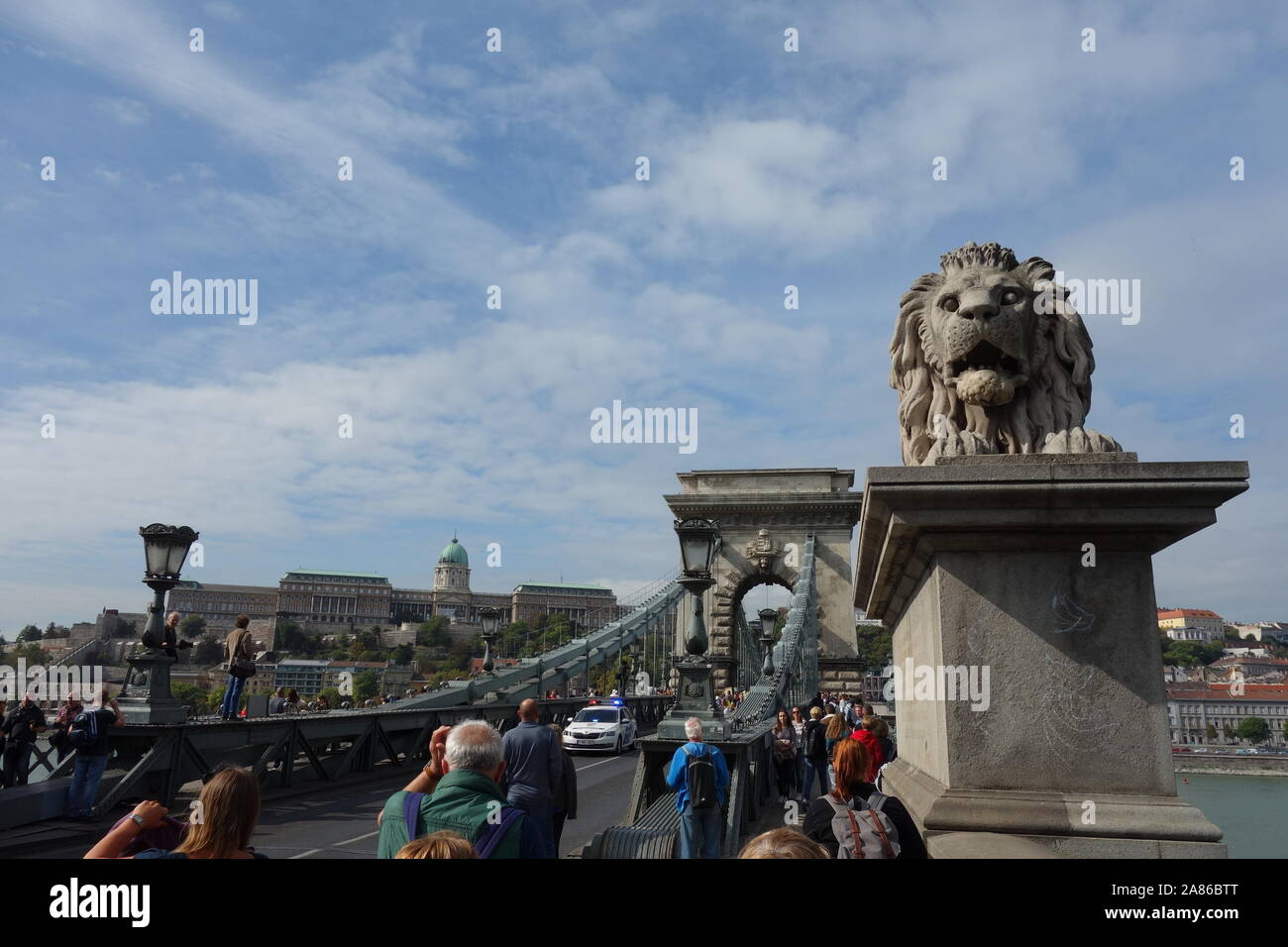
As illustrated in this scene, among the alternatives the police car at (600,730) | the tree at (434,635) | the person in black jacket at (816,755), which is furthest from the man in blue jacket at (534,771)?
the tree at (434,635)

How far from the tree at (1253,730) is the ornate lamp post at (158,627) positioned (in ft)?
257

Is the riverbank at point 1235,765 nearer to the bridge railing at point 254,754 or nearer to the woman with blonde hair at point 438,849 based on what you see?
the bridge railing at point 254,754

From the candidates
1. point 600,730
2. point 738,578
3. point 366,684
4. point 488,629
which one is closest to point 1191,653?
point 738,578

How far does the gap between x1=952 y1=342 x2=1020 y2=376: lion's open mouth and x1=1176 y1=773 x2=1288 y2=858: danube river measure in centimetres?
1241

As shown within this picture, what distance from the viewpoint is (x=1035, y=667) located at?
2916mm

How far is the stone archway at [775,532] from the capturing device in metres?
34.1

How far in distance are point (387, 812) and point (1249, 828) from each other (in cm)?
3177

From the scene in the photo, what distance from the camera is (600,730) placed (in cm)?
1869

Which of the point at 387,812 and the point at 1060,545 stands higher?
the point at 1060,545

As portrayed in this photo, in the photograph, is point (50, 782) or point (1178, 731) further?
point (1178, 731)

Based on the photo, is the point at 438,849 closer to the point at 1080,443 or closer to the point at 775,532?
the point at 1080,443

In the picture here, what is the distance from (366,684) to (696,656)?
91.3 meters
